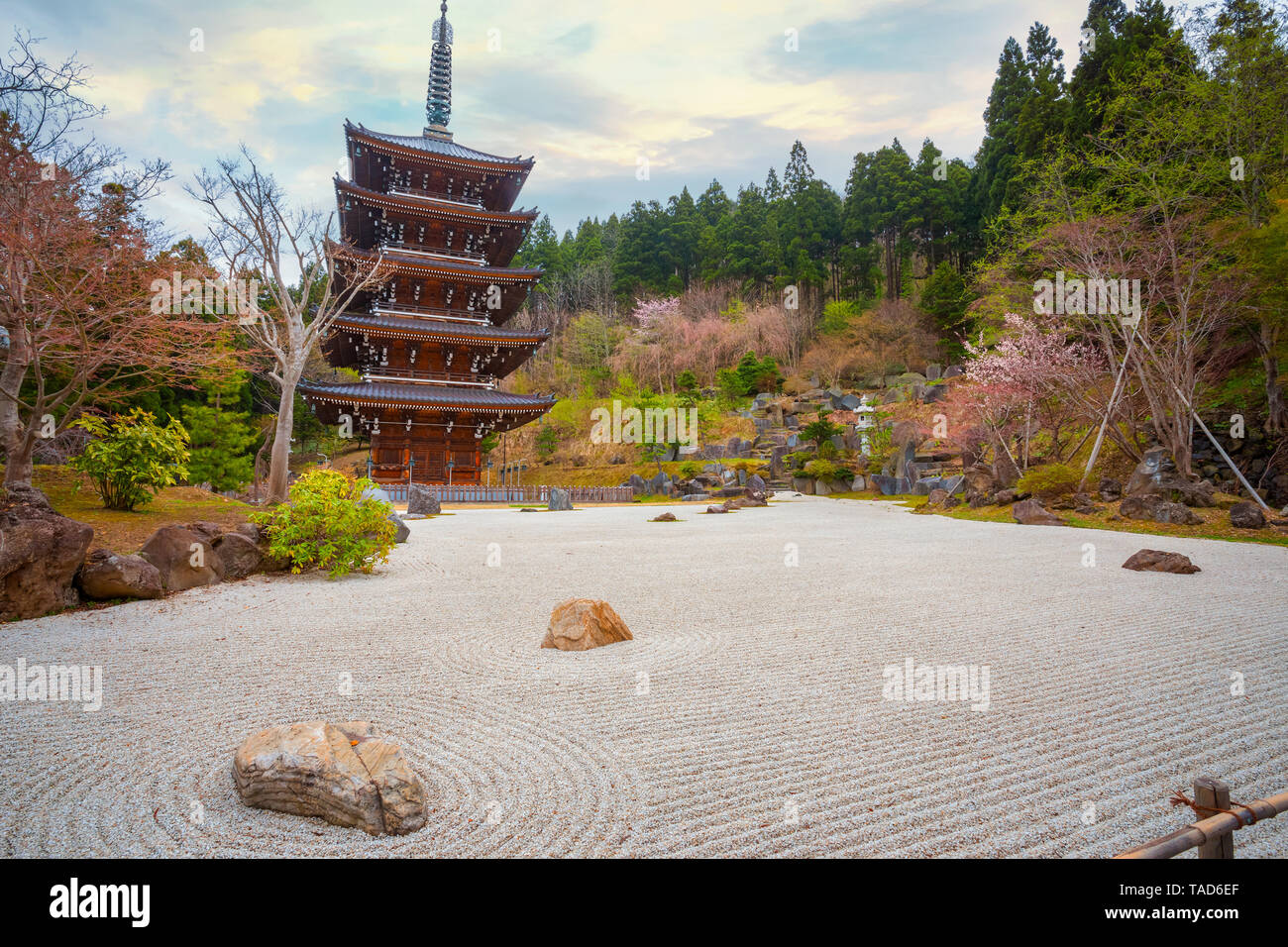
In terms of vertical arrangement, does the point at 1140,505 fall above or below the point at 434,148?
below

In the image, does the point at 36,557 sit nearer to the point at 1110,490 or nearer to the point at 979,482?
the point at 1110,490

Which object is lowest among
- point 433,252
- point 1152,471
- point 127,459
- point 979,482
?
point 979,482

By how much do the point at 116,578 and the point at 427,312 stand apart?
63.4 ft

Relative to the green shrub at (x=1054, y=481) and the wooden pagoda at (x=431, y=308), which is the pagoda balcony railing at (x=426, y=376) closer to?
the wooden pagoda at (x=431, y=308)

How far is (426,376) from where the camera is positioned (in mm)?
22969

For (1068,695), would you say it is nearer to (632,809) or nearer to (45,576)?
(632,809)

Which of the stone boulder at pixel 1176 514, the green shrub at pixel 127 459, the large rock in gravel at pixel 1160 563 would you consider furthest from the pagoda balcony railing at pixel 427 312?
the large rock in gravel at pixel 1160 563

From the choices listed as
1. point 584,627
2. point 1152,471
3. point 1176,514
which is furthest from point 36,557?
A: point 1152,471

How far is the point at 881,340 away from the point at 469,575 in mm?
36009

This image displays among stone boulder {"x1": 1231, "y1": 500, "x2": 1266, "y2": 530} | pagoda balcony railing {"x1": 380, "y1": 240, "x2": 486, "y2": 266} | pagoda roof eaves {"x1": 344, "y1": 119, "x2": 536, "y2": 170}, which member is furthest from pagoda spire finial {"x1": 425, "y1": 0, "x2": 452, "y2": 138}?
stone boulder {"x1": 1231, "y1": 500, "x2": 1266, "y2": 530}

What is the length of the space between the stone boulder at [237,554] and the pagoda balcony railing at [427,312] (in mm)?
17297

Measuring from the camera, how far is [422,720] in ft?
9.53

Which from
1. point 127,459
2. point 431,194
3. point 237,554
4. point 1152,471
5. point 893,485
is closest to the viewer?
point 237,554

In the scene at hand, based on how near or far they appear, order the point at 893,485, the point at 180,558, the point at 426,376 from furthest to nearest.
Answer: the point at 893,485 < the point at 426,376 < the point at 180,558
